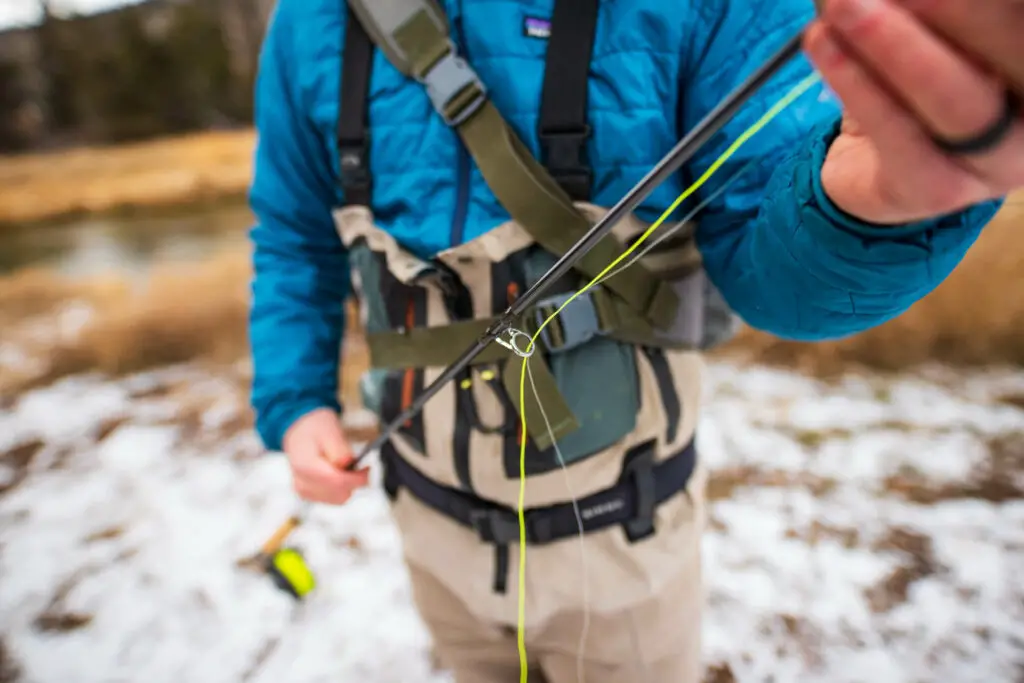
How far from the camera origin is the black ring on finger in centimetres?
29

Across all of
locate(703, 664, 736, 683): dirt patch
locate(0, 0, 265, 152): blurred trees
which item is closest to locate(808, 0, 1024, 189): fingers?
locate(703, 664, 736, 683): dirt patch

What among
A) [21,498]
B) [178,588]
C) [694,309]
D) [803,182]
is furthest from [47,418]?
[803,182]

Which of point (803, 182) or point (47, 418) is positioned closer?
point (803, 182)

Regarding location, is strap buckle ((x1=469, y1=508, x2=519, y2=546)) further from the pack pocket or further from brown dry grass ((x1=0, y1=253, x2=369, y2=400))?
brown dry grass ((x1=0, y1=253, x2=369, y2=400))

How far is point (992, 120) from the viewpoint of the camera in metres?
0.29

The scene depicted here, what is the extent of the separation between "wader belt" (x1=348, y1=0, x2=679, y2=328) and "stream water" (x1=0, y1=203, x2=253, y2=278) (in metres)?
3.85

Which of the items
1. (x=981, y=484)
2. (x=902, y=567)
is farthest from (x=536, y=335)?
(x=981, y=484)

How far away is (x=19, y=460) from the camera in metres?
2.56

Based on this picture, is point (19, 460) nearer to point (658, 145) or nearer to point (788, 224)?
point (658, 145)

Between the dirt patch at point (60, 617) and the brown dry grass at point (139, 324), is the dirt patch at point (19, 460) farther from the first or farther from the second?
the dirt patch at point (60, 617)

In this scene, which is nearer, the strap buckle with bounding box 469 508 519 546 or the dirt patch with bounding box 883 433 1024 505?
the strap buckle with bounding box 469 508 519 546

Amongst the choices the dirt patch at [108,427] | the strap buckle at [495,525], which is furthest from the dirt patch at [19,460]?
the strap buckle at [495,525]

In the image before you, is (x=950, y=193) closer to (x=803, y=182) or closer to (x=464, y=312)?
(x=803, y=182)

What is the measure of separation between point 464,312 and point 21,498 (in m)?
2.61
